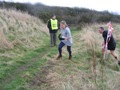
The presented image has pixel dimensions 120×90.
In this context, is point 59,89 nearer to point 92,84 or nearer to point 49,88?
point 49,88

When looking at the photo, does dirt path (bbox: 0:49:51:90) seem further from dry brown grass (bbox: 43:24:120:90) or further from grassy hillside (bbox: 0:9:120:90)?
dry brown grass (bbox: 43:24:120:90)

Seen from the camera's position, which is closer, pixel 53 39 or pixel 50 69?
pixel 50 69

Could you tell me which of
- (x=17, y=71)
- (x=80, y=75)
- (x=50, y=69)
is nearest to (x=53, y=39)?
(x=50, y=69)

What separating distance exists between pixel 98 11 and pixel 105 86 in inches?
1747

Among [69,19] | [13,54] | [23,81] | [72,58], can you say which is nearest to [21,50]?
[13,54]

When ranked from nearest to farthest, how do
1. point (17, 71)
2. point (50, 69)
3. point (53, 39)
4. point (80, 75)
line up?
point (80, 75) → point (17, 71) → point (50, 69) → point (53, 39)

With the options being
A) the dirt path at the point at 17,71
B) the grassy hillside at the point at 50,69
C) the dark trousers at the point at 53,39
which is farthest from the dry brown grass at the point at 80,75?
the dark trousers at the point at 53,39

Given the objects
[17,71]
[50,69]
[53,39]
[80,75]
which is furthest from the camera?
[53,39]

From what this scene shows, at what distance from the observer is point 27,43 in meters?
14.8

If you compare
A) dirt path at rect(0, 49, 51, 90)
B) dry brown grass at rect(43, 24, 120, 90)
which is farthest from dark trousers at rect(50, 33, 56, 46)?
dirt path at rect(0, 49, 51, 90)

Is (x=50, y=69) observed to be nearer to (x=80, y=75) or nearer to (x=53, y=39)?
(x=80, y=75)

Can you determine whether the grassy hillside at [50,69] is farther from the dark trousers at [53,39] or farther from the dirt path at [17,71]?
the dark trousers at [53,39]

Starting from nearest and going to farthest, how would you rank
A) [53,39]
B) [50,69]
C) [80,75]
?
1. [80,75]
2. [50,69]
3. [53,39]

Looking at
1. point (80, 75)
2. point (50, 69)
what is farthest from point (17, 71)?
point (80, 75)
